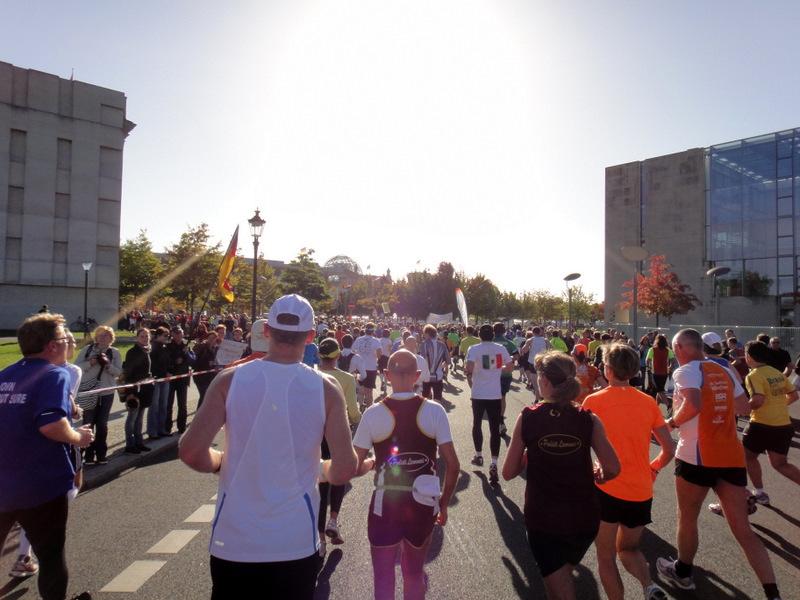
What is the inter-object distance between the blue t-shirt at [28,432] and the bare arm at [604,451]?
3098 millimetres

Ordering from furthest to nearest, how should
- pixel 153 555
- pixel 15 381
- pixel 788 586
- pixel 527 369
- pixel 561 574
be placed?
pixel 527 369
pixel 153 555
pixel 788 586
pixel 15 381
pixel 561 574

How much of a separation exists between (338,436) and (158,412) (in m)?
7.95

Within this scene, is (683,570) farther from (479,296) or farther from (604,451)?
(479,296)

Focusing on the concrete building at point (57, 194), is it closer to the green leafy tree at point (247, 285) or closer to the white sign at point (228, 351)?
the green leafy tree at point (247, 285)

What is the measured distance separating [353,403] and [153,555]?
212 cm

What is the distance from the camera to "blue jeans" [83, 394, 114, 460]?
7.19 metres

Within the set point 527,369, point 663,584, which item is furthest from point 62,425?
point 527,369

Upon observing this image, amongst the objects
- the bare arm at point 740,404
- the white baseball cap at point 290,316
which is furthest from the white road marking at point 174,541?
the bare arm at point 740,404

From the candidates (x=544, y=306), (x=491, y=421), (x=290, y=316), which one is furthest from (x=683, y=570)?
(x=544, y=306)

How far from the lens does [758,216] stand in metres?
37.5

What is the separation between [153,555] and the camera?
456 cm

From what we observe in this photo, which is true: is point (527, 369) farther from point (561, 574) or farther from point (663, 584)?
point (561, 574)

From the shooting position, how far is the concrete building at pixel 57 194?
3934 cm

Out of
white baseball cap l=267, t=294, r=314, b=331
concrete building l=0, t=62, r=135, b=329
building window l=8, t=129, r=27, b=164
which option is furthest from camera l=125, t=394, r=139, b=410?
building window l=8, t=129, r=27, b=164
